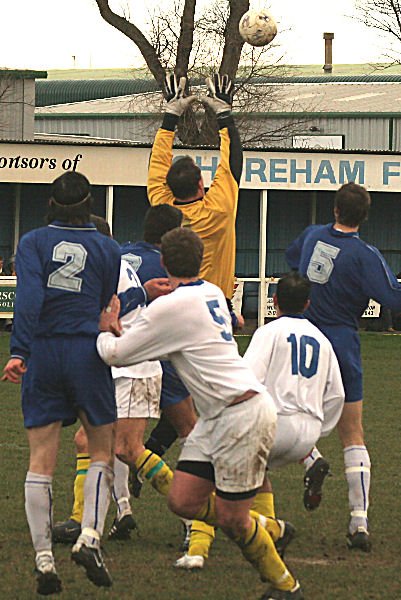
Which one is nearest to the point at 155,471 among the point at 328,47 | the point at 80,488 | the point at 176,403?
the point at 80,488

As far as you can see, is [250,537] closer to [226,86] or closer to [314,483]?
[314,483]

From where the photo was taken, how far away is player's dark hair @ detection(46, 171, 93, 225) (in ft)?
19.2

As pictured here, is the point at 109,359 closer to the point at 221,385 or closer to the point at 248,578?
the point at 221,385

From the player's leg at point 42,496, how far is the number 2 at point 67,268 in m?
0.68

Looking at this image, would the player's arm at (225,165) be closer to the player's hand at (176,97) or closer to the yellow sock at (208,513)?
the player's hand at (176,97)

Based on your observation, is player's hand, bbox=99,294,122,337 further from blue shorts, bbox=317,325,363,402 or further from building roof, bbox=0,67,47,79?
building roof, bbox=0,67,47,79

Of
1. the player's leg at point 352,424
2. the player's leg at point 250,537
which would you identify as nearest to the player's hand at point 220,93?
the player's leg at point 352,424

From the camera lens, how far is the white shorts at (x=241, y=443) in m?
5.33

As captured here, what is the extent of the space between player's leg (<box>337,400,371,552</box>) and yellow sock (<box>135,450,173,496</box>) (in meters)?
1.18

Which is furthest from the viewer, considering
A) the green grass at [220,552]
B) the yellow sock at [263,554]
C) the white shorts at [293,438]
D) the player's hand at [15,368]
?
the white shorts at [293,438]

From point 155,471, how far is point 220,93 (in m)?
2.57

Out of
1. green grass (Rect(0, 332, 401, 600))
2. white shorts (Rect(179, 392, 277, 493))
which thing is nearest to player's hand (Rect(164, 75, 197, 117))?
green grass (Rect(0, 332, 401, 600))

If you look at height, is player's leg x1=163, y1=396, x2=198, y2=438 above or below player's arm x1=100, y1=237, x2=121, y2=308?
below

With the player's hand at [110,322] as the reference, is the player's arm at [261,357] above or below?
below
